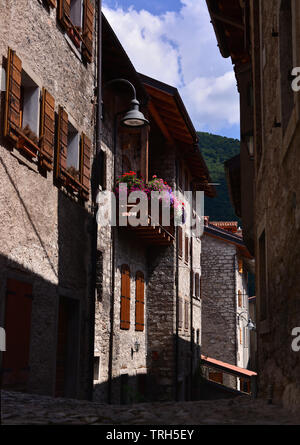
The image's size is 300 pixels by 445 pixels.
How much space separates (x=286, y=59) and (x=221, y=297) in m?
22.8

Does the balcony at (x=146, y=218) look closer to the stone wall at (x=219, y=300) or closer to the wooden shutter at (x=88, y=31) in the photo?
the wooden shutter at (x=88, y=31)

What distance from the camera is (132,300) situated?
16.1 m

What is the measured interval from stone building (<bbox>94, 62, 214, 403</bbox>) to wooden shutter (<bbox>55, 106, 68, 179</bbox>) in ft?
9.55

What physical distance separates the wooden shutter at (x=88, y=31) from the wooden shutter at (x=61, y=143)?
201 cm

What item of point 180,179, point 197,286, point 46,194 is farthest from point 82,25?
point 197,286

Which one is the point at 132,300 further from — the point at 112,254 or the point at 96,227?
the point at 96,227

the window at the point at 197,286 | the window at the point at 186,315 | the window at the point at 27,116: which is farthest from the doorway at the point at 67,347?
the window at the point at 197,286

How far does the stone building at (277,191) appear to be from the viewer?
18.9 ft

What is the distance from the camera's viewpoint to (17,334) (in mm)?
8016

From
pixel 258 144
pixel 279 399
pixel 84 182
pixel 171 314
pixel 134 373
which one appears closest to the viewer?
pixel 279 399

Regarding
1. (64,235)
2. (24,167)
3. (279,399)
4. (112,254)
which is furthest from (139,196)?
(279,399)

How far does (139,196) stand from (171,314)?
5103 millimetres

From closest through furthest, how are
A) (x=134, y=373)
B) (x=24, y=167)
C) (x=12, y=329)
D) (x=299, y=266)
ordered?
(x=299, y=266) → (x=12, y=329) → (x=24, y=167) → (x=134, y=373)

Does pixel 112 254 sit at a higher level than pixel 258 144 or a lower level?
lower
